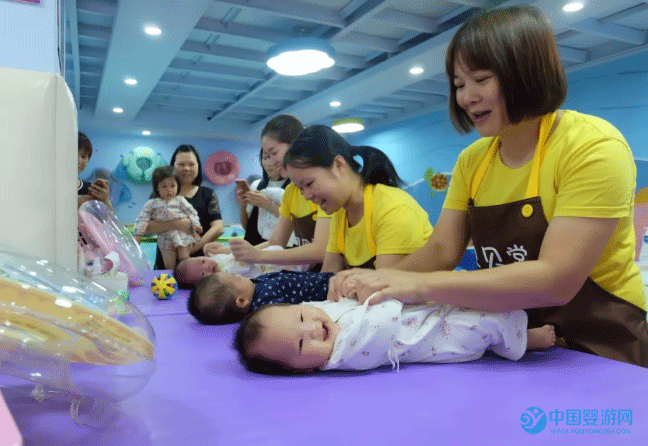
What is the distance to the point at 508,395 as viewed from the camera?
86 centimetres

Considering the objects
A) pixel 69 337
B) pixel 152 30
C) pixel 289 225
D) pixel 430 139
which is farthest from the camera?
pixel 430 139

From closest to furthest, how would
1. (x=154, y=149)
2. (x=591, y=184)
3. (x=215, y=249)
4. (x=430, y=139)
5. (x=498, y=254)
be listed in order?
(x=591, y=184)
(x=498, y=254)
(x=215, y=249)
(x=430, y=139)
(x=154, y=149)

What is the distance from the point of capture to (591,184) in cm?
98

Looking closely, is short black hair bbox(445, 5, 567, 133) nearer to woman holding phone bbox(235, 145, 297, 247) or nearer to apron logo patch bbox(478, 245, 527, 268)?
apron logo patch bbox(478, 245, 527, 268)

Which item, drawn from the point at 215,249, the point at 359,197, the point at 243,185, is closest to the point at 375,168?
the point at 359,197

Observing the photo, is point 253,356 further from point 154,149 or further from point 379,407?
point 154,149

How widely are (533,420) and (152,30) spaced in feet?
15.4

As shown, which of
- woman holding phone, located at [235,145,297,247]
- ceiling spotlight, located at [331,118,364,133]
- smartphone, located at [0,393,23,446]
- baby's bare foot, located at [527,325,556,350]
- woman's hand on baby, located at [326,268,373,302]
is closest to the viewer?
smartphone, located at [0,393,23,446]

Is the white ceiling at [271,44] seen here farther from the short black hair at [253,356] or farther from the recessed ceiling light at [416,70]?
the short black hair at [253,356]

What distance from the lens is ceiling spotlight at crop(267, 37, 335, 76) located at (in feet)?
14.2

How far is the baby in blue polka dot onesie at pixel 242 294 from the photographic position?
1.62 metres

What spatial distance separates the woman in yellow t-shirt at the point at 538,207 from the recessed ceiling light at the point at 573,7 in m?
3.50

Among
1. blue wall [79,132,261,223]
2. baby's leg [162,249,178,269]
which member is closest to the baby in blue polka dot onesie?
baby's leg [162,249,178,269]

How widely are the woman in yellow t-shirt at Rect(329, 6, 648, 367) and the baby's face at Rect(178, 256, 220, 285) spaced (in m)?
1.33
